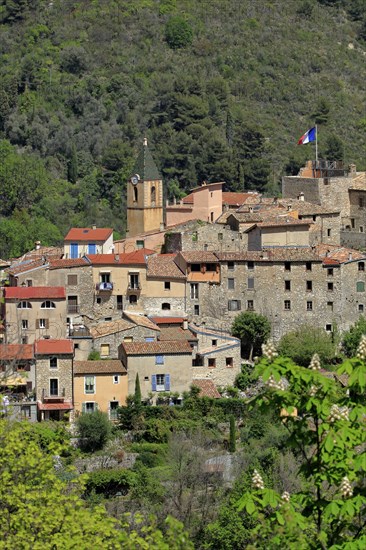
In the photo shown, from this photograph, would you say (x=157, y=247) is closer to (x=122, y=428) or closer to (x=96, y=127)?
(x=122, y=428)

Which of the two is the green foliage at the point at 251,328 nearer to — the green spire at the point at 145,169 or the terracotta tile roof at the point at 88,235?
the terracotta tile roof at the point at 88,235

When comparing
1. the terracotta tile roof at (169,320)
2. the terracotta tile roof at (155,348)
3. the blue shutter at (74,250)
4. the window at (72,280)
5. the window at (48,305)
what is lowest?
the terracotta tile roof at (155,348)

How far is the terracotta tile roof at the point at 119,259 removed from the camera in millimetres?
48062

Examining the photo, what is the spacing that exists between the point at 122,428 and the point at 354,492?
97.4 feet

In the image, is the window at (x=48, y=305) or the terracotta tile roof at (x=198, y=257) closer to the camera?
the window at (x=48, y=305)

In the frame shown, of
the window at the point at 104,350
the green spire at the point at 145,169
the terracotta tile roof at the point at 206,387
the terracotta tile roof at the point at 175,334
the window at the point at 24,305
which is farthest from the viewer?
the green spire at the point at 145,169

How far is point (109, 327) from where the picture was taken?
4722cm

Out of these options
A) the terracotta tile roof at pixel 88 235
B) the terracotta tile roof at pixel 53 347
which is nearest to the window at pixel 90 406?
the terracotta tile roof at pixel 53 347

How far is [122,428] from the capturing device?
4497 centimetres

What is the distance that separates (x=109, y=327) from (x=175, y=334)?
6.99 feet

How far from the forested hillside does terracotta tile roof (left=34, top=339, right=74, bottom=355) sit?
1643 centimetres

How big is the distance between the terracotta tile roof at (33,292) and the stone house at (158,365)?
9.21ft

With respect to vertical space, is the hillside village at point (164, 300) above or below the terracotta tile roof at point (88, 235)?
below

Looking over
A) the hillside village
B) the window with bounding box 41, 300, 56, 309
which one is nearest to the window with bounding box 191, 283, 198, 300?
the hillside village
